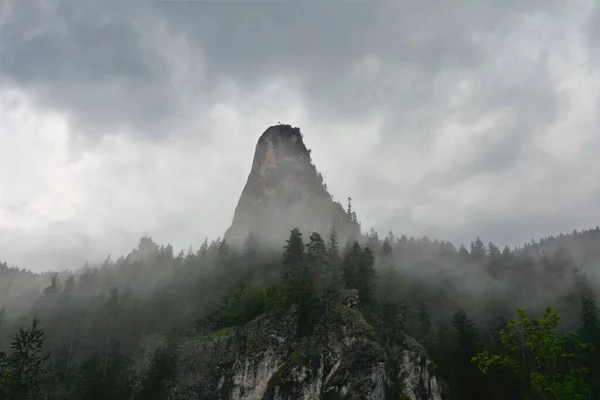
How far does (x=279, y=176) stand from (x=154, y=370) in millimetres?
101050

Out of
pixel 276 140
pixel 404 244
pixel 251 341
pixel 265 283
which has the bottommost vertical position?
pixel 251 341

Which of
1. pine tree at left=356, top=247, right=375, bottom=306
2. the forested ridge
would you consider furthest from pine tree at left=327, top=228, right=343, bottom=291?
pine tree at left=356, top=247, right=375, bottom=306

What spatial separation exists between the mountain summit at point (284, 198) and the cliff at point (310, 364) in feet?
224

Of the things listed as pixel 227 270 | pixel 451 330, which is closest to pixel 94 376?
pixel 227 270

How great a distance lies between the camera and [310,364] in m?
72.4

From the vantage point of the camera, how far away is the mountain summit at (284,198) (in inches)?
6250

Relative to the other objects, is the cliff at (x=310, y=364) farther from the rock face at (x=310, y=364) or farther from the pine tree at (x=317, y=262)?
the pine tree at (x=317, y=262)

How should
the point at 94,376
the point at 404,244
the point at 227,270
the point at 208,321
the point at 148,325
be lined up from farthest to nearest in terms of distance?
1. the point at 404,244
2. the point at 227,270
3. the point at 148,325
4. the point at 208,321
5. the point at 94,376

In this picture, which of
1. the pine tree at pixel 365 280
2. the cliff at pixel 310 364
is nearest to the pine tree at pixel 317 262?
the pine tree at pixel 365 280

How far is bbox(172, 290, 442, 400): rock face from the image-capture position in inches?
2751

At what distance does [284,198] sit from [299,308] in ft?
286

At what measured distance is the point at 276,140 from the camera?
178 metres

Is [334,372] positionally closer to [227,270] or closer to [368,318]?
[368,318]

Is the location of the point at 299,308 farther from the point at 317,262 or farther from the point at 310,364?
the point at 317,262
